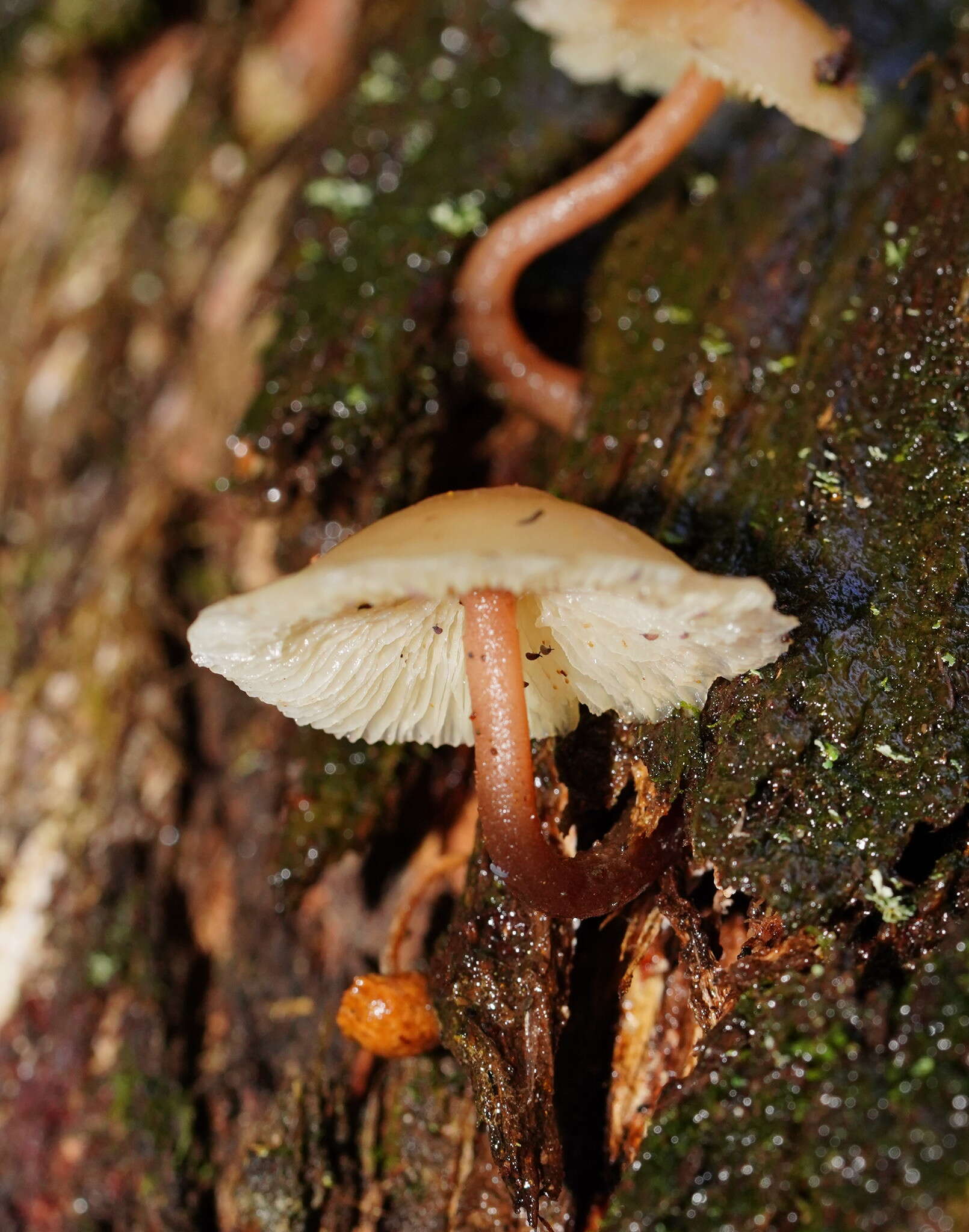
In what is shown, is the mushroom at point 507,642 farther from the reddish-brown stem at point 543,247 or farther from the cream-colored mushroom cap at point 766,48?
the cream-colored mushroom cap at point 766,48

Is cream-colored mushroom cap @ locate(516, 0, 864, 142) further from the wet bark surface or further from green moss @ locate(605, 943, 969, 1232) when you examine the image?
green moss @ locate(605, 943, 969, 1232)

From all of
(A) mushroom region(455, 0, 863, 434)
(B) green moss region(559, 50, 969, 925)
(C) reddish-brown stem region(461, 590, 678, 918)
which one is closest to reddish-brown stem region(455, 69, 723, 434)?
(A) mushroom region(455, 0, 863, 434)

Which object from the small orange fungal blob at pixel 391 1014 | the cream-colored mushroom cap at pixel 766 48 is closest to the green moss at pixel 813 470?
the cream-colored mushroom cap at pixel 766 48

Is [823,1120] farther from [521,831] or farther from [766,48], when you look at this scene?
[766,48]

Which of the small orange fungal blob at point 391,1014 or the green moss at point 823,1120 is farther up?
the green moss at point 823,1120

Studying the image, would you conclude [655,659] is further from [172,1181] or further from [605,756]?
[172,1181]
